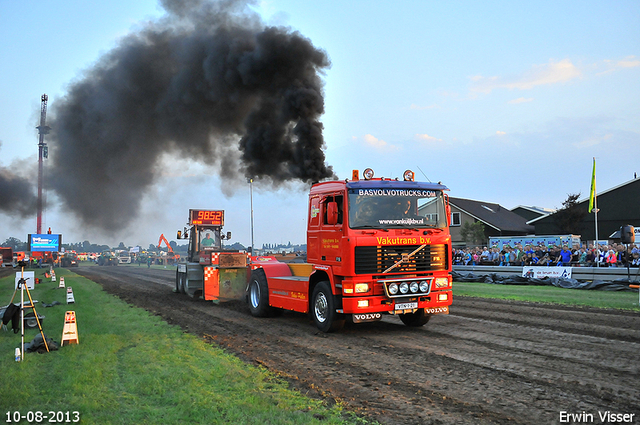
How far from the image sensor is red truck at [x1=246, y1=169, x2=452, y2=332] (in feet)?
30.1

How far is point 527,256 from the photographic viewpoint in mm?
21984

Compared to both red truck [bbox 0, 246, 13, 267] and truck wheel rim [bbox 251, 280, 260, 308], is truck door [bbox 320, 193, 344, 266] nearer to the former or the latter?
truck wheel rim [bbox 251, 280, 260, 308]

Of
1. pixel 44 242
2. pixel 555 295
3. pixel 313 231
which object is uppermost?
pixel 313 231

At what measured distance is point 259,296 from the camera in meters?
12.7

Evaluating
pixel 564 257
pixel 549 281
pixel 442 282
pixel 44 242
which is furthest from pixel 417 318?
pixel 44 242

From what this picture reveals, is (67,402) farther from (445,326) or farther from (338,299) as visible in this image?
(445,326)

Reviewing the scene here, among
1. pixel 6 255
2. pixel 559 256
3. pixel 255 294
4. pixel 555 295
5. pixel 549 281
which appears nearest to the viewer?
pixel 255 294

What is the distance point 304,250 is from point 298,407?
6.55 m

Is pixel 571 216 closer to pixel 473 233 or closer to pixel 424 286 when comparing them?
pixel 473 233

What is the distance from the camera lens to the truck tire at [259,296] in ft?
41.1

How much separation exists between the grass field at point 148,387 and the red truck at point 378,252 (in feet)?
8.84

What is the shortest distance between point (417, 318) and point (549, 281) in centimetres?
1138

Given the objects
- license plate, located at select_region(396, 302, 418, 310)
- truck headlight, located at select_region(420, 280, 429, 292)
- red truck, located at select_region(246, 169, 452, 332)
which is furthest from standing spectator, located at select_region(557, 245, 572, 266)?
license plate, located at select_region(396, 302, 418, 310)

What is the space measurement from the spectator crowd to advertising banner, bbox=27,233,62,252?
48157 mm
